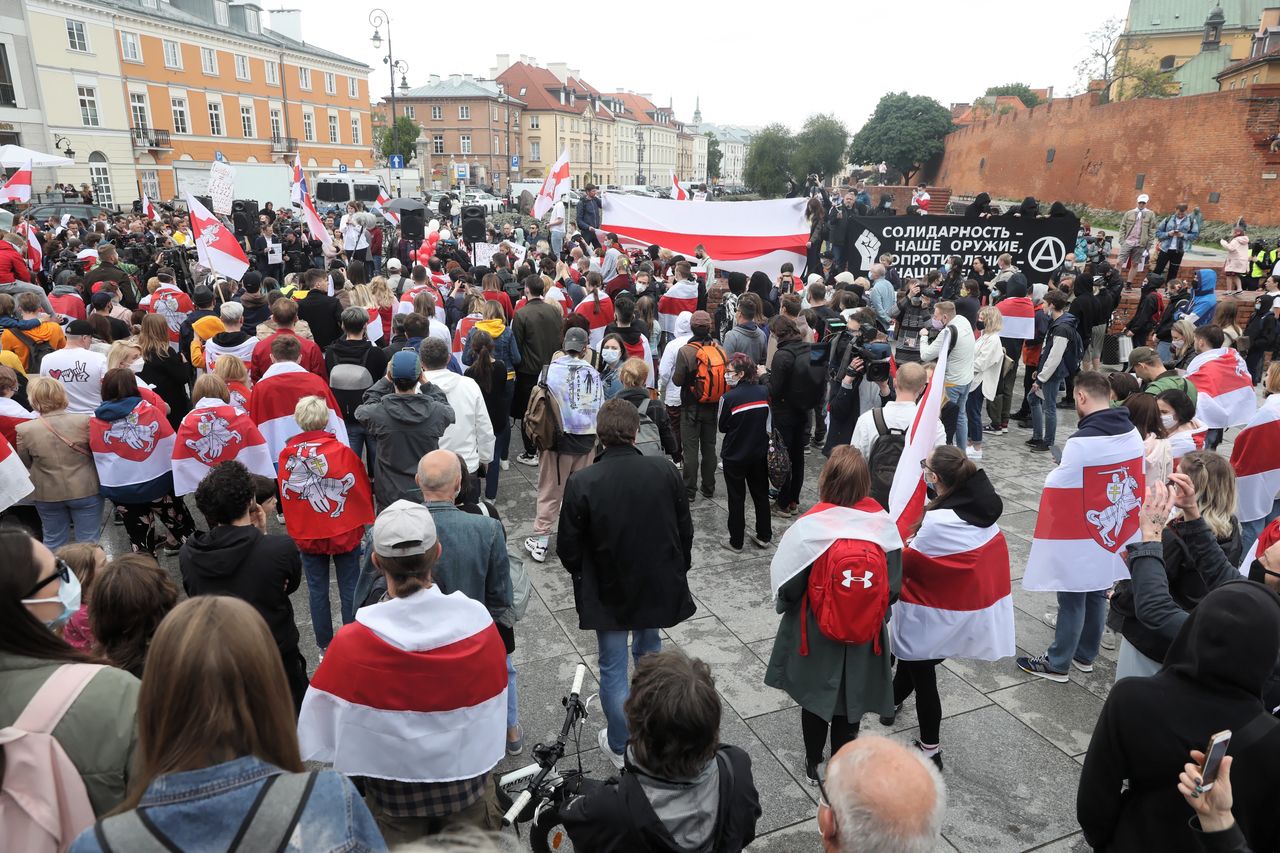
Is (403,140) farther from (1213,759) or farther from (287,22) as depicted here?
(1213,759)

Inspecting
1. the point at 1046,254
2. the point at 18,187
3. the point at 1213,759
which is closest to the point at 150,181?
the point at 18,187

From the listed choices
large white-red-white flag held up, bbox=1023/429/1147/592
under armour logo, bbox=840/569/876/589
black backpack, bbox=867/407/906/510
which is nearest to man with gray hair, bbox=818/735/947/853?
under armour logo, bbox=840/569/876/589

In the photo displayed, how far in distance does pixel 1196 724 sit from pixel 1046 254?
11584 millimetres

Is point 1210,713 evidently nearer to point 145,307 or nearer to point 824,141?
point 145,307

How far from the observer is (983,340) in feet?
26.9

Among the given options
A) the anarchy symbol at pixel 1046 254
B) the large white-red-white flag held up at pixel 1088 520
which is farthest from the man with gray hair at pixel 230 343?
the anarchy symbol at pixel 1046 254

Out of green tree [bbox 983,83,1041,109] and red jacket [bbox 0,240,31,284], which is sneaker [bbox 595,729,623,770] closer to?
red jacket [bbox 0,240,31,284]

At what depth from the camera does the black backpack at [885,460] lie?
199 inches

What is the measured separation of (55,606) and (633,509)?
87.4 inches

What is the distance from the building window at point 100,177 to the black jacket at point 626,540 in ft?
160

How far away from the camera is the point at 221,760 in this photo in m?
1.59

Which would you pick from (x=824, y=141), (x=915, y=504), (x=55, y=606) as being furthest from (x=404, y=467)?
(x=824, y=141)

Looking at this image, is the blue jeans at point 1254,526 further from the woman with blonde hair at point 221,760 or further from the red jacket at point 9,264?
the red jacket at point 9,264

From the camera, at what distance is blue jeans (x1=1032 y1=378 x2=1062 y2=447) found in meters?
8.66
